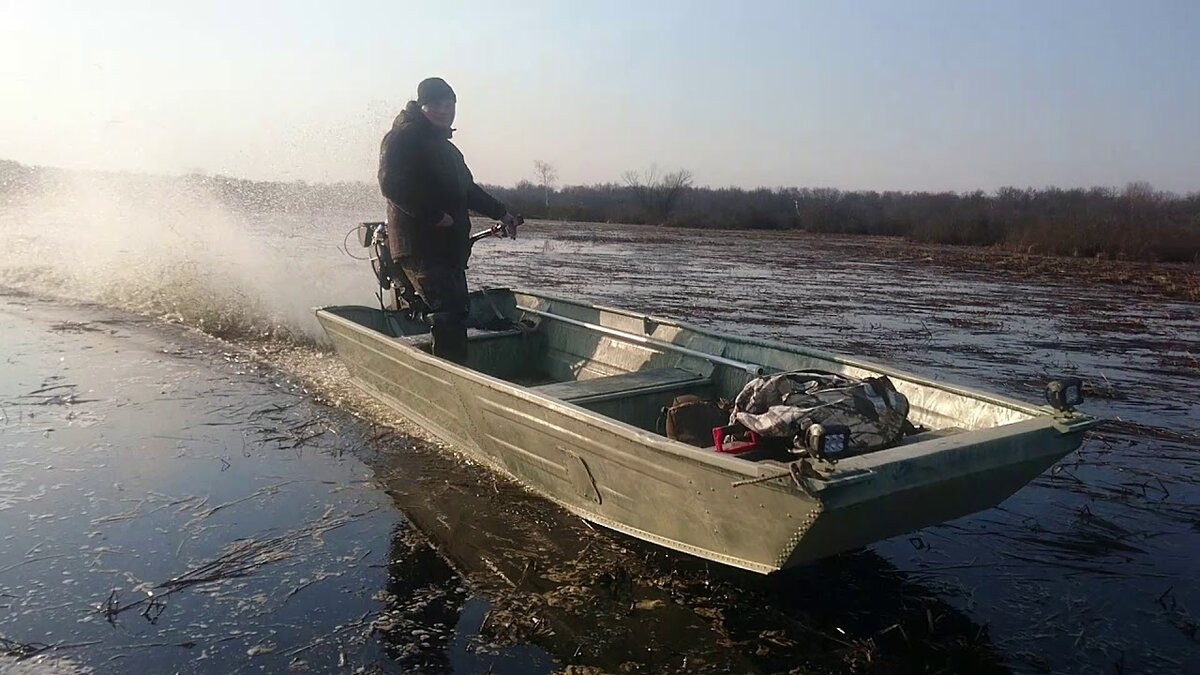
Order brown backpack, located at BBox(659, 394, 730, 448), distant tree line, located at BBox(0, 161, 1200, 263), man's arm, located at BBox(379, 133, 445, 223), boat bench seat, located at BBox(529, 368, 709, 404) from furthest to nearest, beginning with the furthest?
distant tree line, located at BBox(0, 161, 1200, 263)
man's arm, located at BBox(379, 133, 445, 223)
boat bench seat, located at BBox(529, 368, 709, 404)
brown backpack, located at BBox(659, 394, 730, 448)

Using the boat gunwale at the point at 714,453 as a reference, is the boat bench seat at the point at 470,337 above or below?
below

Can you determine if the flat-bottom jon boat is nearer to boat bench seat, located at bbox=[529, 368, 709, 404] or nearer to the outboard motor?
boat bench seat, located at bbox=[529, 368, 709, 404]

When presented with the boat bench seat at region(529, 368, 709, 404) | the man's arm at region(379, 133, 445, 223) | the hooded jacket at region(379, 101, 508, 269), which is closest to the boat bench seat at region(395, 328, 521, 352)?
the hooded jacket at region(379, 101, 508, 269)

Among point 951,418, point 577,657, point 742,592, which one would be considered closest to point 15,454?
point 577,657

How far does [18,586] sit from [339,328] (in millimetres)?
3520

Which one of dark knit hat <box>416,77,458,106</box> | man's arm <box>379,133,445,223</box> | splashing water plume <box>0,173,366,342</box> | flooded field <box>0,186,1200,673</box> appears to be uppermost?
dark knit hat <box>416,77,458,106</box>

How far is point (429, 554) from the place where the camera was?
464 cm

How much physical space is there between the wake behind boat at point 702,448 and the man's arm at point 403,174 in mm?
1007

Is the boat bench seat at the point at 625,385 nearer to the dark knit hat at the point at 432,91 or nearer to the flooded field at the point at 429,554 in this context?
the flooded field at the point at 429,554

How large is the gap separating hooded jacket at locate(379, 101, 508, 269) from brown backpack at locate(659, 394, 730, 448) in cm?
237

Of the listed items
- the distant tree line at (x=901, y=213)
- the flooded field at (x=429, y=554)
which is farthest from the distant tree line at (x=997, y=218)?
the flooded field at (x=429, y=554)

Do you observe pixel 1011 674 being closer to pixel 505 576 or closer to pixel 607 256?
pixel 505 576

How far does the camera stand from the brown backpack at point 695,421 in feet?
16.7

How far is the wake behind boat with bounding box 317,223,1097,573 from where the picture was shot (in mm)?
3512
